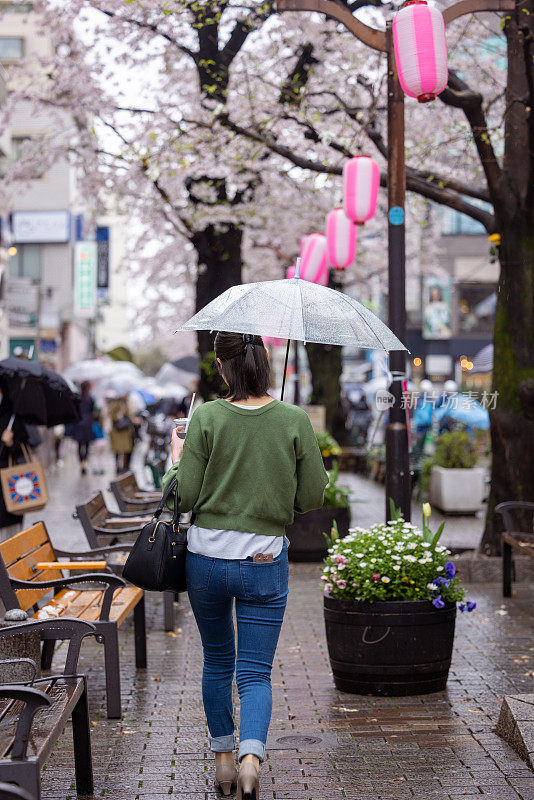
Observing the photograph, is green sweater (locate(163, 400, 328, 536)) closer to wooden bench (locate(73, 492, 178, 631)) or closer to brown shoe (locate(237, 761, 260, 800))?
brown shoe (locate(237, 761, 260, 800))

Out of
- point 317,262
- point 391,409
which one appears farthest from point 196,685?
point 317,262

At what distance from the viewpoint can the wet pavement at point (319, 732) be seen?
473cm

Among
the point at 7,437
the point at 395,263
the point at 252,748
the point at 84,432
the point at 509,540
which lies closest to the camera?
the point at 252,748

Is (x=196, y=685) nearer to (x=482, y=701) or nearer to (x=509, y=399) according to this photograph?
(x=482, y=701)

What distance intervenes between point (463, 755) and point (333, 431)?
71.5 ft

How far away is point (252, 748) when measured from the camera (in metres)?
4.14

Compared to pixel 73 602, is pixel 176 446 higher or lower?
higher

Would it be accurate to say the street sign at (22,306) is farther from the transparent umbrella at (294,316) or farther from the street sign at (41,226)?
the transparent umbrella at (294,316)

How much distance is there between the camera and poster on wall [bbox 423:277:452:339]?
59.6m

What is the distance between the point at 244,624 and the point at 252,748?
48 cm

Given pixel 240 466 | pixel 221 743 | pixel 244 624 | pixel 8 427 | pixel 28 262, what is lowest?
pixel 221 743

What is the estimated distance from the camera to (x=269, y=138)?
11.2 meters

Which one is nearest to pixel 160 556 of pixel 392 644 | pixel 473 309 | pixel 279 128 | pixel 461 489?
pixel 392 644

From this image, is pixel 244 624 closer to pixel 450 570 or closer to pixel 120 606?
pixel 450 570
